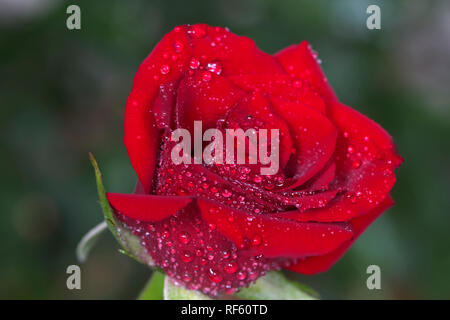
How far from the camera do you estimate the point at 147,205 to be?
0.51 m

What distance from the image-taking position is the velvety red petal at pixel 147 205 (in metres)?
0.49

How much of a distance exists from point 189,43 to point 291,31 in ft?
2.09

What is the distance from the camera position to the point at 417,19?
129 cm

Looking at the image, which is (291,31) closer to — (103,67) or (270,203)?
(103,67)

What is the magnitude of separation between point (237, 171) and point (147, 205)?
0.10 meters

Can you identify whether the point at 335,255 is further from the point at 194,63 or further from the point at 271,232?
the point at 194,63

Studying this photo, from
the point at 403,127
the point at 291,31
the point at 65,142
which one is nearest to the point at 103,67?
the point at 65,142

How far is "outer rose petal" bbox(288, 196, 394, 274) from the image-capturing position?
666 millimetres

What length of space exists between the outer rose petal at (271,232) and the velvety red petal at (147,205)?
23mm

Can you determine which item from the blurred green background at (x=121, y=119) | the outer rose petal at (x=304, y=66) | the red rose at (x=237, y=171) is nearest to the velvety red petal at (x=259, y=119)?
the red rose at (x=237, y=171)

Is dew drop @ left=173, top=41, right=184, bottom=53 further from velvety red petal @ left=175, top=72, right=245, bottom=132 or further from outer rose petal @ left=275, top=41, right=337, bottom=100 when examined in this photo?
outer rose petal @ left=275, top=41, right=337, bottom=100

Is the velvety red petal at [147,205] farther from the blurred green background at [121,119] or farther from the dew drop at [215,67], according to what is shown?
the blurred green background at [121,119]

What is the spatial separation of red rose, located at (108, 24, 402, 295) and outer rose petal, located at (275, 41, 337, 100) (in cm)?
3
